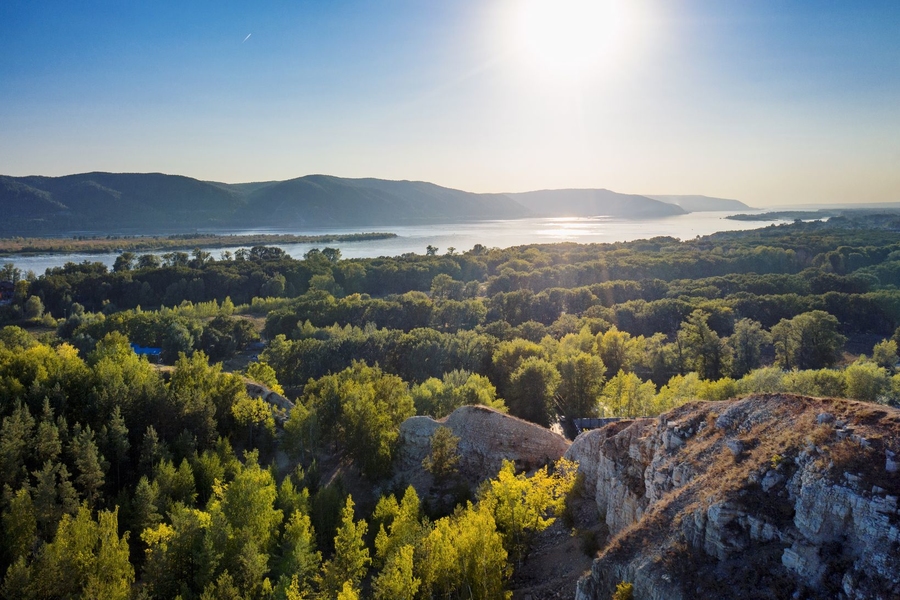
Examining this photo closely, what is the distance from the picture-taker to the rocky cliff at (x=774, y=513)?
1316cm

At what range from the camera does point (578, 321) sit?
73.1 metres

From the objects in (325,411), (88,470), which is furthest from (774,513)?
(88,470)

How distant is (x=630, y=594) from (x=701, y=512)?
3166mm

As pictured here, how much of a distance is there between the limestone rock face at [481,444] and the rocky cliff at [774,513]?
50.4ft

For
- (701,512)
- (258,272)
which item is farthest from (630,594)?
(258,272)

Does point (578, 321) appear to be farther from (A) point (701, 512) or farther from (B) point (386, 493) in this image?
(A) point (701, 512)

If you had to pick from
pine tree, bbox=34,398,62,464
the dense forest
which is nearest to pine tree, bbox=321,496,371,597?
the dense forest

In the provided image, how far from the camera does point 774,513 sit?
14.9 meters

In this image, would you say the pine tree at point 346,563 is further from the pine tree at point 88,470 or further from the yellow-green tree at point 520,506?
the pine tree at point 88,470

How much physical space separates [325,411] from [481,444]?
1219 centimetres

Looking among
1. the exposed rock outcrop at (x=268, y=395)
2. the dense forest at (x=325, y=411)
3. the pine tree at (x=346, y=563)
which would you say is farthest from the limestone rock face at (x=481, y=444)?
Answer: the exposed rock outcrop at (x=268, y=395)

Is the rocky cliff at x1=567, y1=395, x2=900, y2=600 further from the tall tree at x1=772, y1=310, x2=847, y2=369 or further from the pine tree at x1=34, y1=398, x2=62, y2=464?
the tall tree at x1=772, y1=310, x2=847, y2=369

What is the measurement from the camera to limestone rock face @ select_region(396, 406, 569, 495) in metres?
35.0

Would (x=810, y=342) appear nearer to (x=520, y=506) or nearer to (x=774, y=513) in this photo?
(x=520, y=506)
